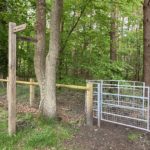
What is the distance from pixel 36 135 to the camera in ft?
16.8

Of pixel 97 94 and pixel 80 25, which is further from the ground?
pixel 80 25

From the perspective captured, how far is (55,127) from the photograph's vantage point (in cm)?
553

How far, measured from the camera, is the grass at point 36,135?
191 inches

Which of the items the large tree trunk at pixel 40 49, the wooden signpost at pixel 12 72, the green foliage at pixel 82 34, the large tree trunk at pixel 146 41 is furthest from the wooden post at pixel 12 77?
the green foliage at pixel 82 34

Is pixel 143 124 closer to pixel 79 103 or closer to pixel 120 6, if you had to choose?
pixel 79 103

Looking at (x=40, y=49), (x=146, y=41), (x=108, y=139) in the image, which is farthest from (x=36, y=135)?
(x=146, y=41)

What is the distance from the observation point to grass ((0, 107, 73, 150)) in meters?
4.84

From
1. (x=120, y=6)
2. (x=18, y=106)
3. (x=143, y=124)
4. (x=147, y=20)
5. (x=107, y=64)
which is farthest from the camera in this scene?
(x=120, y=6)

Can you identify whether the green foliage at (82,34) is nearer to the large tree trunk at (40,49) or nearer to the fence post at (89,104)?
the large tree trunk at (40,49)

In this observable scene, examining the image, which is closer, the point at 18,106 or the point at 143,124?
the point at 143,124

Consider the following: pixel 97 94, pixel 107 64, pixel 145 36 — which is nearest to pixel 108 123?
pixel 97 94

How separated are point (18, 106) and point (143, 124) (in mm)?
3858

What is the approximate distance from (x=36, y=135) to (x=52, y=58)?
1839 mm

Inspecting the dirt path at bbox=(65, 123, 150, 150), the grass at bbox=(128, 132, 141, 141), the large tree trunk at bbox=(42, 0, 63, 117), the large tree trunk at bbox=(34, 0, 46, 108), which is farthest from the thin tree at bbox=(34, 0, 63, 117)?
the grass at bbox=(128, 132, 141, 141)
